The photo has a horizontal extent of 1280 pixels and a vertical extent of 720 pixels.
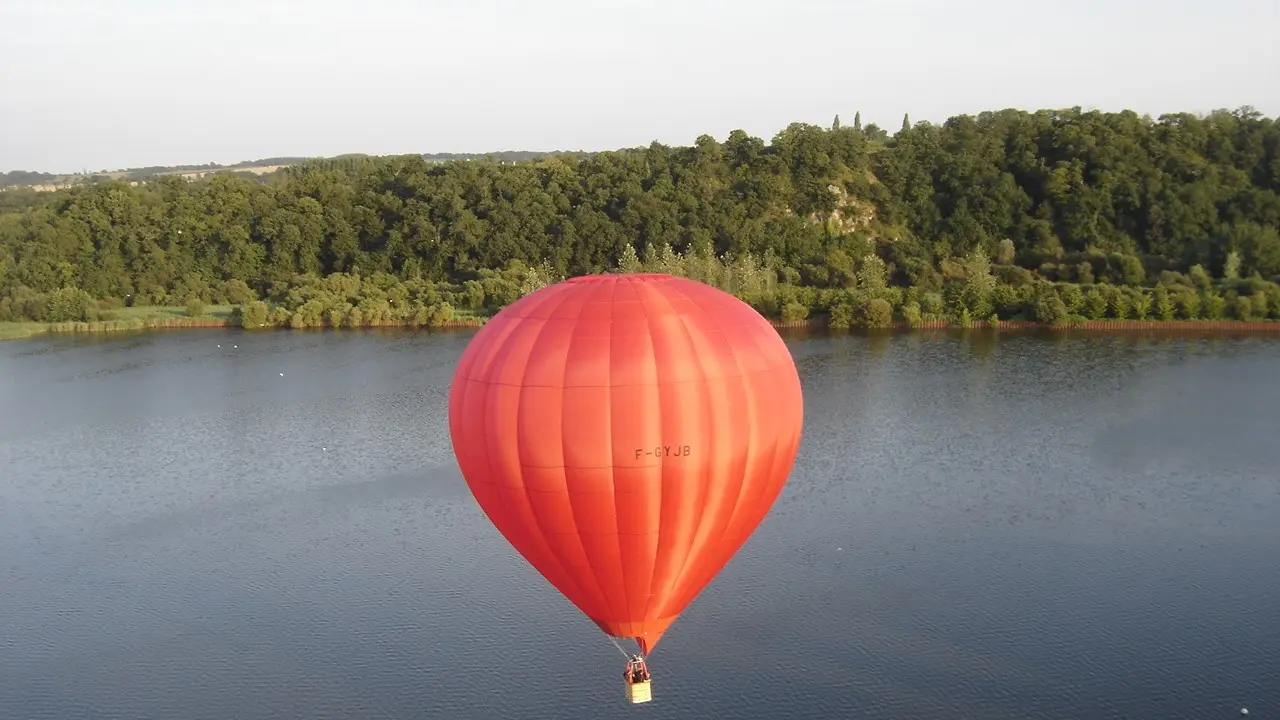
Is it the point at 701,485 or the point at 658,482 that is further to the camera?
the point at 701,485

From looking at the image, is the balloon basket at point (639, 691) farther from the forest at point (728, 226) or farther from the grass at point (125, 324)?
the grass at point (125, 324)

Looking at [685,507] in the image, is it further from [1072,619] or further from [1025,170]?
[1025,170]

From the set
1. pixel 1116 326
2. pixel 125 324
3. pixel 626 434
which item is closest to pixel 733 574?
pixel 626 434

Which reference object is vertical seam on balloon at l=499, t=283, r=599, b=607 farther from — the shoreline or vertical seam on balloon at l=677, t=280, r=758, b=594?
the shoreline

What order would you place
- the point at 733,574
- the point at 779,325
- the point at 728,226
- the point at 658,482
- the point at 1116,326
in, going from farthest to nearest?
the point at 728,226
the point at 779,325
the point at 1116,326
the point at 733,574
the point at 658,482

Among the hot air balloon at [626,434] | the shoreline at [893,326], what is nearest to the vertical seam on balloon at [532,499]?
the hot air balloon at [626,434]

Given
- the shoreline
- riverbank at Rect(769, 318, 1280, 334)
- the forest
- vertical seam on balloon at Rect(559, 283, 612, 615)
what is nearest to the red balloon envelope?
vertical seam on balloon at Rect(559, 283, 612, 615)

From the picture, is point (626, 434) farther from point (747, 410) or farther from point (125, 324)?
point (125, 324)
